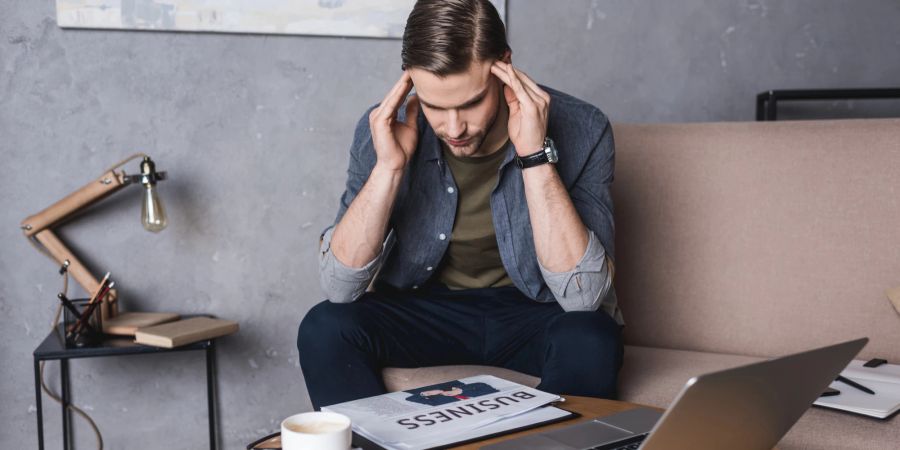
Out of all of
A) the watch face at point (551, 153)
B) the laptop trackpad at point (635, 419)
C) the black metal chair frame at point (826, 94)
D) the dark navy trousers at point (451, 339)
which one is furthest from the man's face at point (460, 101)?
the black metal chair frame at point (826, 94)

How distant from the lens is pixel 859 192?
5.84 feet

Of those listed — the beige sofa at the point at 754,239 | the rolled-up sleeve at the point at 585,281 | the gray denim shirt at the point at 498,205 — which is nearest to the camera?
the rolled-up sleeve at the point at 585,281

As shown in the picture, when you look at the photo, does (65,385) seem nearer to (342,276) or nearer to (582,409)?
(342,276)

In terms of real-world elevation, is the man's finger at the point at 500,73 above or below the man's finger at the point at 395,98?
above

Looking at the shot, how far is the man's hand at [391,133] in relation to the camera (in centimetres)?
154

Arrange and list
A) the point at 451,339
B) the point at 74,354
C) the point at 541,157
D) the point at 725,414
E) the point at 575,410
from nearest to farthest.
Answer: the point at 725,414 → the point at 575,410 → the point at 541,157 → the point at 451,339 → the point at 74,354

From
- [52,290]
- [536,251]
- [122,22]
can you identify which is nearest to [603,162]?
[536,251]

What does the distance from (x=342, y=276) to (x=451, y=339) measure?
0.85ft

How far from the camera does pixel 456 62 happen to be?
1423 millimetres

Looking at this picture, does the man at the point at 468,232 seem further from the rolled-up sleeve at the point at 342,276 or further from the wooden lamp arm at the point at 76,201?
the wooden lamp arm at the point at 76,201

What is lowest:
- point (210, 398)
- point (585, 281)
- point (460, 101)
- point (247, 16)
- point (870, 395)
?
point (210, 398)

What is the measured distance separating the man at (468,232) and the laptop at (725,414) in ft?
1.22

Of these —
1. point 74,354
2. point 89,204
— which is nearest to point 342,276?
point 74,354

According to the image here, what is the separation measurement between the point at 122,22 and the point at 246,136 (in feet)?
1.40
